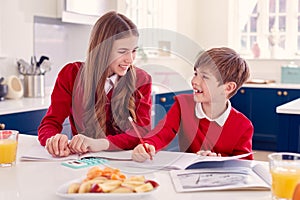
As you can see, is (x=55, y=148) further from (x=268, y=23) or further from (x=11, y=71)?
(x=268, y=23)

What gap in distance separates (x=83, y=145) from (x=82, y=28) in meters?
2.73

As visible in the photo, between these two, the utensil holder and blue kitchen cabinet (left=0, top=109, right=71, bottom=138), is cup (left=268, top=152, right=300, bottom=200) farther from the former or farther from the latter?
the utensil holder

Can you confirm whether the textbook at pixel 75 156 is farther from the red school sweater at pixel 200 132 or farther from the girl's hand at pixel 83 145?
the red school sweater at pixel 200 132

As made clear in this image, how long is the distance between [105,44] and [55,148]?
0.48 meters

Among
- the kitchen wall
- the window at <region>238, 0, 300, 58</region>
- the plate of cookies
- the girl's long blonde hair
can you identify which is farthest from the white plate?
the window at <region>238, 0, 300, 58</region>

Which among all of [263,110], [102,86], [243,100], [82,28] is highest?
[82,28]

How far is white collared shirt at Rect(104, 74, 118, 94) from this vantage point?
176cm

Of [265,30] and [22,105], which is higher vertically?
[265,30]

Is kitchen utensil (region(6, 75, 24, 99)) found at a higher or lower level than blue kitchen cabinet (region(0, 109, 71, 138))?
higher

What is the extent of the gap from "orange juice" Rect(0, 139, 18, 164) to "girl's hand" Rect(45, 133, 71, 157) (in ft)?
0.44

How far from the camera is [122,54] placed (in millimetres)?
1681

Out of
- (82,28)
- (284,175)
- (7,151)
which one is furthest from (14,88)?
(284,175)

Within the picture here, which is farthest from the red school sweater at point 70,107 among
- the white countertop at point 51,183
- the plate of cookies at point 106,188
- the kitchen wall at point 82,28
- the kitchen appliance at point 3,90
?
the kitchen wall at point 82,28

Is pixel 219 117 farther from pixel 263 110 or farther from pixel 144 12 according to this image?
pixel 263 110
